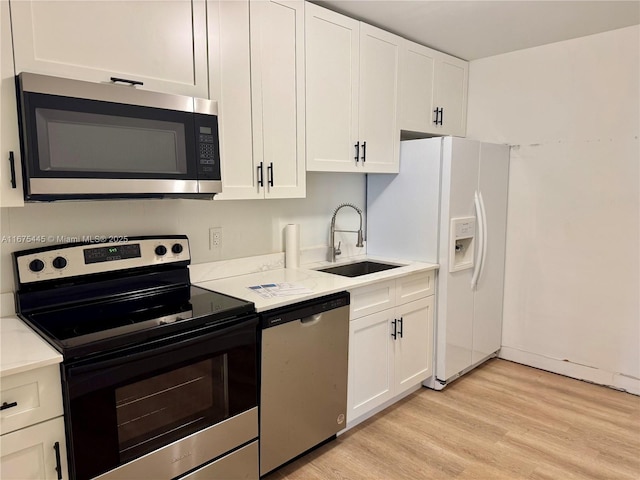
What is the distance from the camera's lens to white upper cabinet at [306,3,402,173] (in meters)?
2.46

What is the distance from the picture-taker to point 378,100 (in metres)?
2.83

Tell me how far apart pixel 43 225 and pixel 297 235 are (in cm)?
136

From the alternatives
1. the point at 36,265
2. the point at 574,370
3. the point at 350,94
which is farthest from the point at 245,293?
the point at 574,370

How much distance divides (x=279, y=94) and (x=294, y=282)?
978 mm

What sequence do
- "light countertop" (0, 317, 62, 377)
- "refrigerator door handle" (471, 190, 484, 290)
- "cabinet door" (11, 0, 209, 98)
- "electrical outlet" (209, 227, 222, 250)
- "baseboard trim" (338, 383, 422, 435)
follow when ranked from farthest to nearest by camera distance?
"refrigerator door handle" (471, 190, 484, 290)
"baseboard trim" (338, 383, 422, 435)
"electrical outlet" (209, 227, 222, 250)
"cabinet door" (11, 0, 209, 98)
"light countertop" (0, 317, 62, 377)

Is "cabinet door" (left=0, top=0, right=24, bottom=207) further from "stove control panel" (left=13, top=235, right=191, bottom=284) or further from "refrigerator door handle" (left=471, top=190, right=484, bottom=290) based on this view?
"refrigerator door handle" (left=471, top=190, right=484, bottom=290)

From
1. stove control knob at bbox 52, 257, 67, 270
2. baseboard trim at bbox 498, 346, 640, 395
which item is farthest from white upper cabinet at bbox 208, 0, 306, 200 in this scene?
baseboard trim at bbox 498, 346, 640, 395

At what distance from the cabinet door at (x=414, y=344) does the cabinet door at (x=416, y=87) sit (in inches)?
48.5

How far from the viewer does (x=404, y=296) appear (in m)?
2.74

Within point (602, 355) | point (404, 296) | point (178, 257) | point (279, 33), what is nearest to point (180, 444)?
point (178, 257)

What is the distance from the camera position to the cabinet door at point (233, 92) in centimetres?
199

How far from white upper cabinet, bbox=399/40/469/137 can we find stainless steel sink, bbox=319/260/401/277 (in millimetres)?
959

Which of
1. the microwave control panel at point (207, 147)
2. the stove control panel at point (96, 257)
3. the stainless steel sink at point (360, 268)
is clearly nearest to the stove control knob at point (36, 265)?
the stove control panel at point (96, 257)

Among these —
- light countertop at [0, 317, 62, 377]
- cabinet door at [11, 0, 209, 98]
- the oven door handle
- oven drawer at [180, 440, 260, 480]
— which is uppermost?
cabinet door at [11, 0, 209, 98]
